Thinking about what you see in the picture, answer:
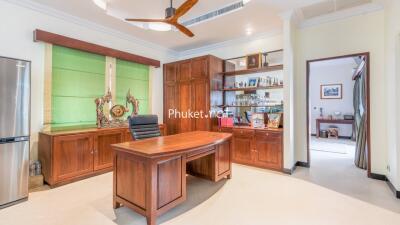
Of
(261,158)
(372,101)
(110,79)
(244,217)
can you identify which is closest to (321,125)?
(372,101)

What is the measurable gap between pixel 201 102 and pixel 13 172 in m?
3.50

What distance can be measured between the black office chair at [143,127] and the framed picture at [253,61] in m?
2.56

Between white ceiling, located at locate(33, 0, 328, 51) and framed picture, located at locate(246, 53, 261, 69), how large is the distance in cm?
57

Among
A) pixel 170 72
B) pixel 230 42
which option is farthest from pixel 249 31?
pixel 170 72

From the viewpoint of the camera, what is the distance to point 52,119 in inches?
139

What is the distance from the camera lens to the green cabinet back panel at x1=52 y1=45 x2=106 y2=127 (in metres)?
3.59

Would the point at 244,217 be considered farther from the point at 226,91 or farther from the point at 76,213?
the point at 226,91

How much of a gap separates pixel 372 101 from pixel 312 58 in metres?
1.31

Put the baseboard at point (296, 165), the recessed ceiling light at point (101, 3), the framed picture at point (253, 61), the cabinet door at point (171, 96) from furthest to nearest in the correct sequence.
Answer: the cabinet door at point (171, 96), the framed picture at point (253, 61), the baseboard at point (296, 165), the recessed ceiling light at point (101, 3)

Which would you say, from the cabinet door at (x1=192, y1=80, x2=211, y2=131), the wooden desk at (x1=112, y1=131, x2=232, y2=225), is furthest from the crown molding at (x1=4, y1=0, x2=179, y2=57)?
the wooden desk at (x1=112, y1=131, x2=232, y2=225)

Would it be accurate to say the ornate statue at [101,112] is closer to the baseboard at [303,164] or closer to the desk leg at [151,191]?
the desk leg at [151,191]

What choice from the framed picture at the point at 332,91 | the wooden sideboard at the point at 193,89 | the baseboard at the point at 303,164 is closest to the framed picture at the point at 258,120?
the wooden sideboard at the point at 193,89

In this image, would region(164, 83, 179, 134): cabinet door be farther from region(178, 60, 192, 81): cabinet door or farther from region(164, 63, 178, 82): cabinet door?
region(178, 60, 192, 81): cabinet door

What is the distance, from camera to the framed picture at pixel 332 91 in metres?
7.71
